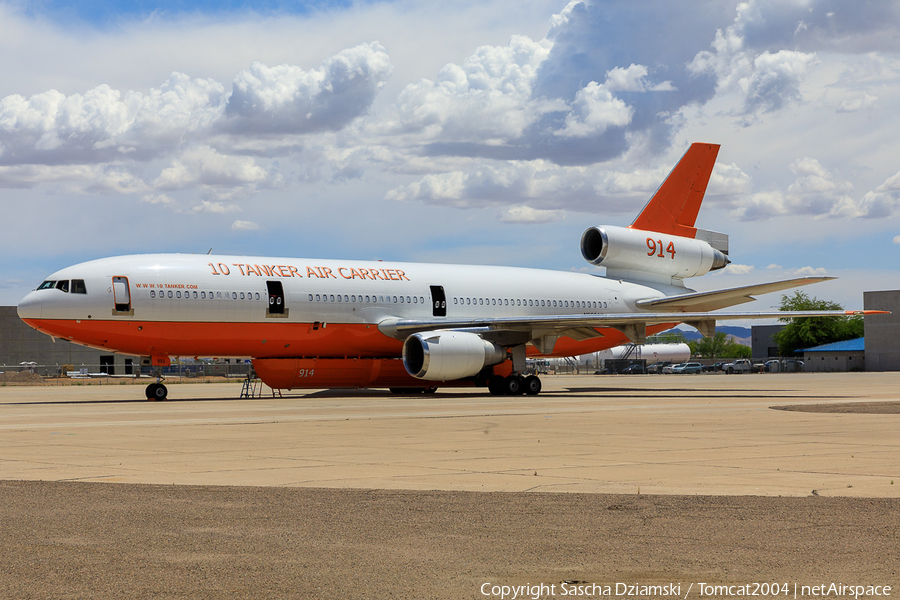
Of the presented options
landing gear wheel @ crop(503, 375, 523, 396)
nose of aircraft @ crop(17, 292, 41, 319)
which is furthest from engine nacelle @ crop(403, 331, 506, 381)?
nose of aircraft @ crop(17, 292, 41, 319)

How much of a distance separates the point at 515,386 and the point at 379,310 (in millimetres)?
5309

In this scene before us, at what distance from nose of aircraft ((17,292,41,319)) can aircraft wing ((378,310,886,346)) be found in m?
10.5

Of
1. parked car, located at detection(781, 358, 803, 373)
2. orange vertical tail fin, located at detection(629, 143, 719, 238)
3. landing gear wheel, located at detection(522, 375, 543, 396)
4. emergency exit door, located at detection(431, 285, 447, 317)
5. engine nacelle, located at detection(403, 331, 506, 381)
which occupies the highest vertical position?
orange vertical tail fin, located at detection(629, 143, 719, 238)

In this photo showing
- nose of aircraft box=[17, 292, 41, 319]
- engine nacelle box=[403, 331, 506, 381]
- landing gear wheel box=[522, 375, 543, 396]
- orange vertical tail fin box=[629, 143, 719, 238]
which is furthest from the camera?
orange vertical tail fin box=[629, 143, 719, 238]

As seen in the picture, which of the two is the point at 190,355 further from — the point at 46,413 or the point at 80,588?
the point at 80,588

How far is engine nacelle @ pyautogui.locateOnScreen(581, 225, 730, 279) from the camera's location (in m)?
37.2

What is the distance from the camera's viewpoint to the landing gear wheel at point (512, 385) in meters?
31.5

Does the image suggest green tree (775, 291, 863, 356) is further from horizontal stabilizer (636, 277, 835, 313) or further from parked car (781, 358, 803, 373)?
horizontal stabilizer (636, 277, 835, 313)

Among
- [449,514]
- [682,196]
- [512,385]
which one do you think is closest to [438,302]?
[512,385]

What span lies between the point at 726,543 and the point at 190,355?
24470mm

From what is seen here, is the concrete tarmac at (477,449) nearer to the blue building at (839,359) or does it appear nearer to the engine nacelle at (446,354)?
the engine nacelle at (446,354)

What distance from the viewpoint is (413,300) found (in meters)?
32.2

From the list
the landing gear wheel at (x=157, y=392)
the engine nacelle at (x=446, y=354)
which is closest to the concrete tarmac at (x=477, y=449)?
the landing gear wheel at (x=157, y=392)

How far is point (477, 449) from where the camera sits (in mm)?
12773
